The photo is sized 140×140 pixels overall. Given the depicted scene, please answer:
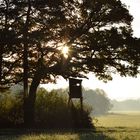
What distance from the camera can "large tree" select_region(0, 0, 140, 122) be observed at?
34.9 metres

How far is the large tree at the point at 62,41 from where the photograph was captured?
34.9 m

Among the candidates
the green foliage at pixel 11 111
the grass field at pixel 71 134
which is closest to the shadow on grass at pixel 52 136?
the grass field at pixel 71 134

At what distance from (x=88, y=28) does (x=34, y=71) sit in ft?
17.7

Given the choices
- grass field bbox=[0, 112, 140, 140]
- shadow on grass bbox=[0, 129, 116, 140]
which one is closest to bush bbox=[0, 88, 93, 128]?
grass field bbox=[0, 112, 140, 140]

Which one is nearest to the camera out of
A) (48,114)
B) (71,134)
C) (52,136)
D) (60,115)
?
(52,136)

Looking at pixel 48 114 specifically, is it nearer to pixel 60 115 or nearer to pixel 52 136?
pixel 60 115

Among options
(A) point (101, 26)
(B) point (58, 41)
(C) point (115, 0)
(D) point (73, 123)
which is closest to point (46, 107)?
(D) point (73, 123)

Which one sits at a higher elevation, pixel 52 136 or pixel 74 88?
pixel 74 88

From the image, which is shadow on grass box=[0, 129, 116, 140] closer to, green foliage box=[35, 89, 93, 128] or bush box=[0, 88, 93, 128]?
bush box=[0, 88, 93, 128]

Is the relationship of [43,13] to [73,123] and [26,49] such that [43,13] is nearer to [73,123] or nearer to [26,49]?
[26,49]

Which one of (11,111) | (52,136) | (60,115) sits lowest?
(52,136)

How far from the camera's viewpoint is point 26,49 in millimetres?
35688

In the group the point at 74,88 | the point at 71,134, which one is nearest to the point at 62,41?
the point at 74,88

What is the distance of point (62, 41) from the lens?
36125 mm
